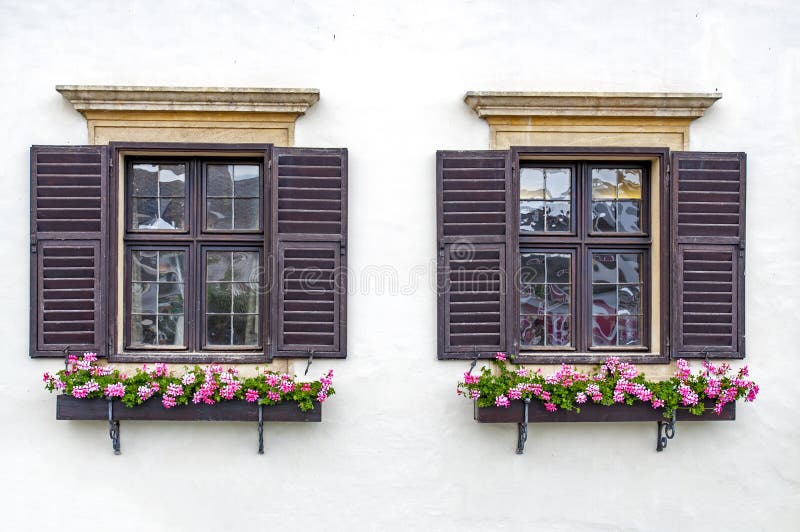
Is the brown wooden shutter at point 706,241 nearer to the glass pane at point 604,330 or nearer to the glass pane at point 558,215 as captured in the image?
the glass pane at point 604,330

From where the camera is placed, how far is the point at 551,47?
4016 mm

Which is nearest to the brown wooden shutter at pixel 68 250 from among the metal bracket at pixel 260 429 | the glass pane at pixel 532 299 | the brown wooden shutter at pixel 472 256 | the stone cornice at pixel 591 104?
the metal bracket at pixel 260 429

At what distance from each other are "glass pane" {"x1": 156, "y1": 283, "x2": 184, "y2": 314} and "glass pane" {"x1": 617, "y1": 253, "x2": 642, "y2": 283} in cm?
315

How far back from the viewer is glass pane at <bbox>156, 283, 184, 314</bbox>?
4090 millimetres

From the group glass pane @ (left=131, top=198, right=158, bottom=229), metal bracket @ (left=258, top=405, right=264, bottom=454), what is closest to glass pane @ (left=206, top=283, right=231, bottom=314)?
glass pane @ (left=131, top=198, right=158, bottom=229)

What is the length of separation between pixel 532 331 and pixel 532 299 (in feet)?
0.76

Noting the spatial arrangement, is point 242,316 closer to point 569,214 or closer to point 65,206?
point 65,206

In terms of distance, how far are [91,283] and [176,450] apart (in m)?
1.27

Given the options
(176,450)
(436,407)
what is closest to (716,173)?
(436,407)

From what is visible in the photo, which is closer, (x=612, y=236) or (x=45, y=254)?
(x=45, y=254)

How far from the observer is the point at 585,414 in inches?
151

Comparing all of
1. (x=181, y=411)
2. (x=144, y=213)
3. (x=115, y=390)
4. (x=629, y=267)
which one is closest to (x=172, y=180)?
(x=144, y=213)

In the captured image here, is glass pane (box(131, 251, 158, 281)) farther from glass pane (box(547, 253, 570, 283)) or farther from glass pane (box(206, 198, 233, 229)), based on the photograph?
glass pane (box(547, 253, 570, 283))

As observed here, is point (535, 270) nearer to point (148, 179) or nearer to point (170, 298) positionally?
point (170, 298)
